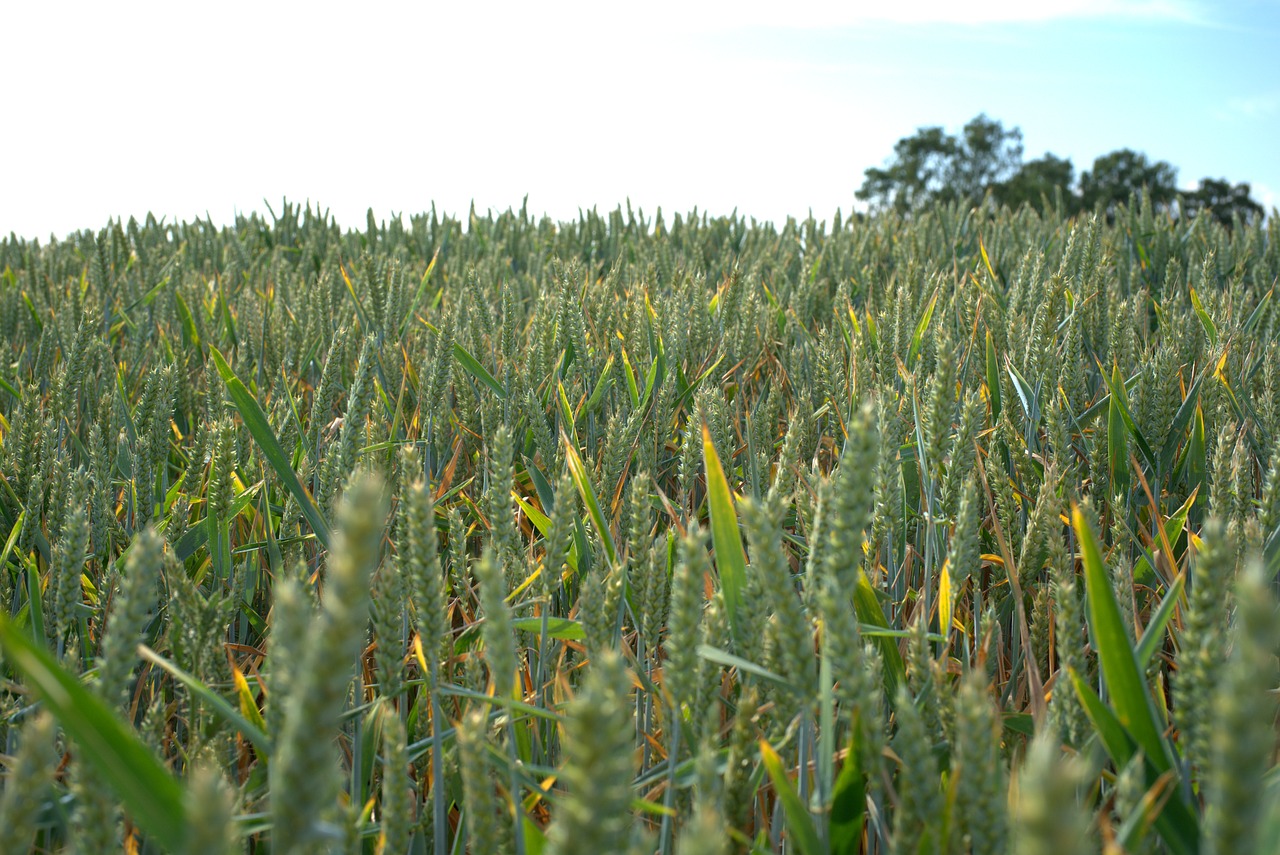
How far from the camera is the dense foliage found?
580 mm

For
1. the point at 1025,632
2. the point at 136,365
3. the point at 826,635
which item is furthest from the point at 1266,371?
the point at 136,365

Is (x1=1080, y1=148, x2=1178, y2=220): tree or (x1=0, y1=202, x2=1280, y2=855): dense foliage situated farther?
(x1=1080, y1=148, x2=1178, y2=220): tree

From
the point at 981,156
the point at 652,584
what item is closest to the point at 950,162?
the point at 981,156

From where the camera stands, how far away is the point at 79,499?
1198 mm

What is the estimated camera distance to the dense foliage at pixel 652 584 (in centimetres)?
58

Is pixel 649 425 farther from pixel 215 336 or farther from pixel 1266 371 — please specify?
pixel 215 336

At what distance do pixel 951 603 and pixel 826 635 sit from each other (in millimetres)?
318

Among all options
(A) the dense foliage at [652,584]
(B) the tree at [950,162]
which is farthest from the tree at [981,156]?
(A) the dense foliage at [652,584]

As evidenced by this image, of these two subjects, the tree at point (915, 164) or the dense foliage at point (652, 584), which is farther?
the tree at point (915, 164)

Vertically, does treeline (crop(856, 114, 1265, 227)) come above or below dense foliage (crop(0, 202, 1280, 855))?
above

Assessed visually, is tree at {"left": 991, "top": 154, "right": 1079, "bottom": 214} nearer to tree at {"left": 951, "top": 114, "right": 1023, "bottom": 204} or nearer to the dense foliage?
tree at {"left": 951, "top": 114, "right": 1023, "bottom": 204}

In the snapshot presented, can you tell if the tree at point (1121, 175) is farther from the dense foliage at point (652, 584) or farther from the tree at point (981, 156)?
the dense foliage at point (652, 584)

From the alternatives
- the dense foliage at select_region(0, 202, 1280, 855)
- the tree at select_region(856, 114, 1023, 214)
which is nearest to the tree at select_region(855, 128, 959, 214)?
the tree at select_region(856, 114, 1023, 214)

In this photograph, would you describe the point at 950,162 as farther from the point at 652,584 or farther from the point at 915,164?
the point at 652,584
